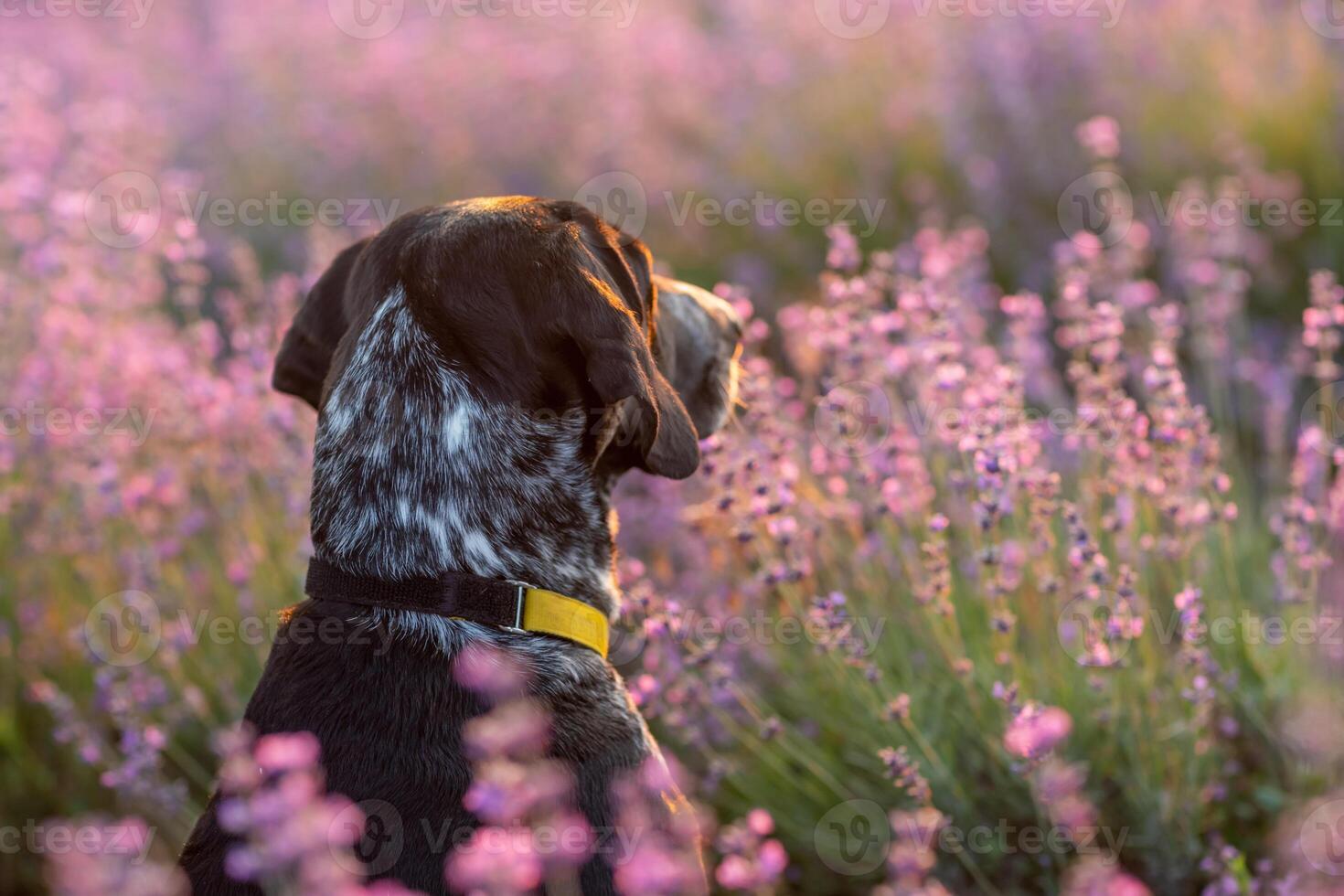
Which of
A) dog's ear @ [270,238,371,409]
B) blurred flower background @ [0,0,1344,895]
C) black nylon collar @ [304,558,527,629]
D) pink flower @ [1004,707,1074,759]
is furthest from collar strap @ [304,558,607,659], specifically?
pink flower @ [1004,707,1074,759]

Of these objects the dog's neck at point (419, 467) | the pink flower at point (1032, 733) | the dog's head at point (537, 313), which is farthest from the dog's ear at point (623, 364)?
the pink flower at point (1032, 733)

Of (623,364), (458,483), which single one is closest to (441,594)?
(458,483)

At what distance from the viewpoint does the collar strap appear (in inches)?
89.7

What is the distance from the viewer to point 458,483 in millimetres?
2334

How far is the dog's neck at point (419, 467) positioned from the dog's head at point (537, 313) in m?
0.04

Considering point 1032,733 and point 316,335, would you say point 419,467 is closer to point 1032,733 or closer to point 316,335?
point 316,335

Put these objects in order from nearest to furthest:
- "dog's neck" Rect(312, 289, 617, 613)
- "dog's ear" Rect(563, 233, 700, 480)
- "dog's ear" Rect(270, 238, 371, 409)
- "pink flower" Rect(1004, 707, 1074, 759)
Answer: "pink flower" Rect(1004, 707, 1074, 759) → "dog's ear" Rect(563, 233, 700, 480) → "dog's neck" Rect(312, 289, 617, 613) → "dog's ear" Rect(270, 238, 371, 409)

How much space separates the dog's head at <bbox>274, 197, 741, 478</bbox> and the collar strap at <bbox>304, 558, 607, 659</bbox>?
338mm

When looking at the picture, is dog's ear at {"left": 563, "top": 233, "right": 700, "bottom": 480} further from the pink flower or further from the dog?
the pink flower

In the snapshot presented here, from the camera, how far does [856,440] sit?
9.80 feet

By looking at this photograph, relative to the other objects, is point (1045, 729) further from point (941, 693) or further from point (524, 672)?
point (941, 693)

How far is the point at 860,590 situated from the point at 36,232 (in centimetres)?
333

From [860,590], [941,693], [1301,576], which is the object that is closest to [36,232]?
[860,590]

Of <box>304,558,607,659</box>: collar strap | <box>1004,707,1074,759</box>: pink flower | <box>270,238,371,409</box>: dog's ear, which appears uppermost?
<box>270,238,371,409</box>: dog's ear
